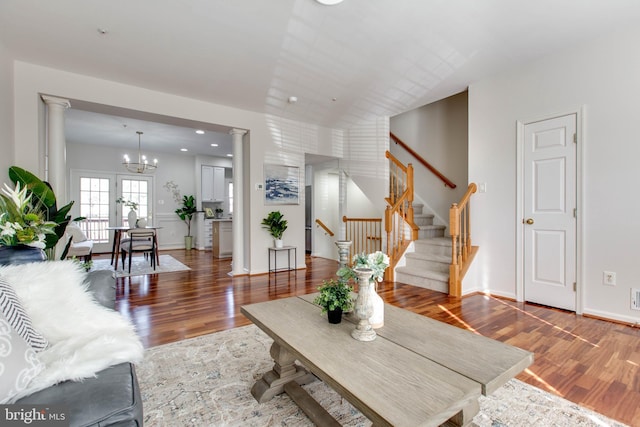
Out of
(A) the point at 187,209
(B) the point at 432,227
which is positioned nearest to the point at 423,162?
(B) the point at 432,227

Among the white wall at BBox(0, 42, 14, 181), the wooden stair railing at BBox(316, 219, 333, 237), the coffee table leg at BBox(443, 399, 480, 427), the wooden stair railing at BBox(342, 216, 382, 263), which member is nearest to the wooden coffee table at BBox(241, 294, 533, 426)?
the coffee table leg at BBox(443, 399, 480, 427)

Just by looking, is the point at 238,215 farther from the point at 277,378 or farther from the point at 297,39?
the point at 277,378

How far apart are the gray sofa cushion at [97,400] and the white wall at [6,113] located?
2.96 metres

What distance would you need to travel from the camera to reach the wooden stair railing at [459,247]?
356cm

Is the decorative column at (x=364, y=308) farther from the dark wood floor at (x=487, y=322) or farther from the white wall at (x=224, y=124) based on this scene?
the white wall at (x=224, y=124)

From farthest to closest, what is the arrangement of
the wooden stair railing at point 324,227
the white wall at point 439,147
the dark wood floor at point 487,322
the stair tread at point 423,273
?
1. the wooden stair railing at point 324,227
2. the white wall at point 439,147
3. the stair tread at point 423,273
4. the dark wood floor at point 487,322

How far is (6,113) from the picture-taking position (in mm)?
2861

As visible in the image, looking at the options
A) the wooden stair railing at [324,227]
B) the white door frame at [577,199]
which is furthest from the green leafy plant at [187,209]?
the white door frame at [577,199]

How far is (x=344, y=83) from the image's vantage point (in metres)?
3.74

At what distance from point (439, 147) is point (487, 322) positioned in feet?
11.3

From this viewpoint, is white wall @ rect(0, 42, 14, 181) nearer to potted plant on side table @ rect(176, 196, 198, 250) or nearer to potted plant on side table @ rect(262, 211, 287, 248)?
potted plant on side table @ rect(262, 211, 287, 248)

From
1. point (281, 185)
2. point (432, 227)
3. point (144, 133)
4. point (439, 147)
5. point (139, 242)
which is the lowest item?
point (139, 242)

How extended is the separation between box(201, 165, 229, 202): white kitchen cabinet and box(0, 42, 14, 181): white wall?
17.2 feet

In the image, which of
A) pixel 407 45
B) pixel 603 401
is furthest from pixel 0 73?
pixel 603 401
